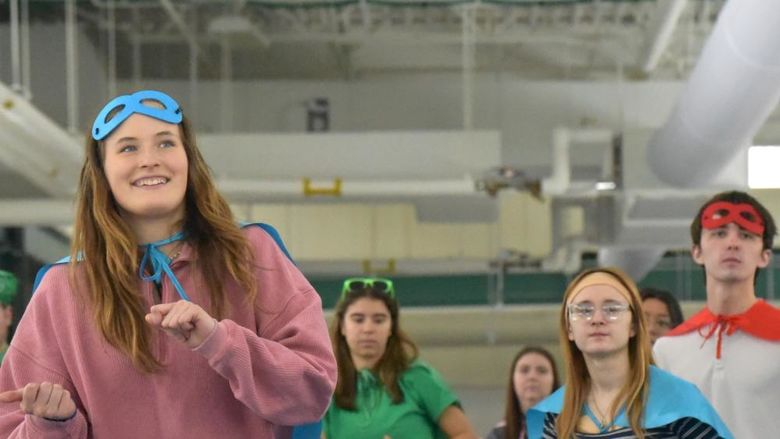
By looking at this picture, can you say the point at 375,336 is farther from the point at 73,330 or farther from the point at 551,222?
the point at 551,222

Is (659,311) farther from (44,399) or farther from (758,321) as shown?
(44,399)

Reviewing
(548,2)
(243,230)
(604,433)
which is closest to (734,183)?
A: (548,2)

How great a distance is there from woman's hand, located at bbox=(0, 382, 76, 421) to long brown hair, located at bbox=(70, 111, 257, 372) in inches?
4.7

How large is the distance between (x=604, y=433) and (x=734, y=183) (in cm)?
508

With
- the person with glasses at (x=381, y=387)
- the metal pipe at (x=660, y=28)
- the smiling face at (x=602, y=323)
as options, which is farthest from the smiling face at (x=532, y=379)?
the smiling face at (x=602, y=323)

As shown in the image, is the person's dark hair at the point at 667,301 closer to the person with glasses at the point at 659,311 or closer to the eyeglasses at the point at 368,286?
the person with glasses at the point at 659,311

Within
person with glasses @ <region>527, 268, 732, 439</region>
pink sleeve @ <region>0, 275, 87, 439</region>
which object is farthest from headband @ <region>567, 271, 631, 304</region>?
pink sleeve @ <region>0, 275, 87, 439</region>

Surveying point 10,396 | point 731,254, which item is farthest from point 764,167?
point 10,396

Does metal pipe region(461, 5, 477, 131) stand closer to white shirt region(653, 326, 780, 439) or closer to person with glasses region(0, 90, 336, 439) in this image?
white shirt region(653, 326, 780, 439)

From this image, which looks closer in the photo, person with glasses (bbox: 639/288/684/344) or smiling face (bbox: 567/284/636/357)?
smiling face (bbox: 567/284/636/357)

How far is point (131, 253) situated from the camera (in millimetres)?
2225

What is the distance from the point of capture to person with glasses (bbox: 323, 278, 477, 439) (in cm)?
443

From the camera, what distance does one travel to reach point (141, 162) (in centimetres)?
223

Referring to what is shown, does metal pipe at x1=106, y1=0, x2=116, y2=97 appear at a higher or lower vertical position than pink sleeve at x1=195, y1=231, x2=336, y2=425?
higher
